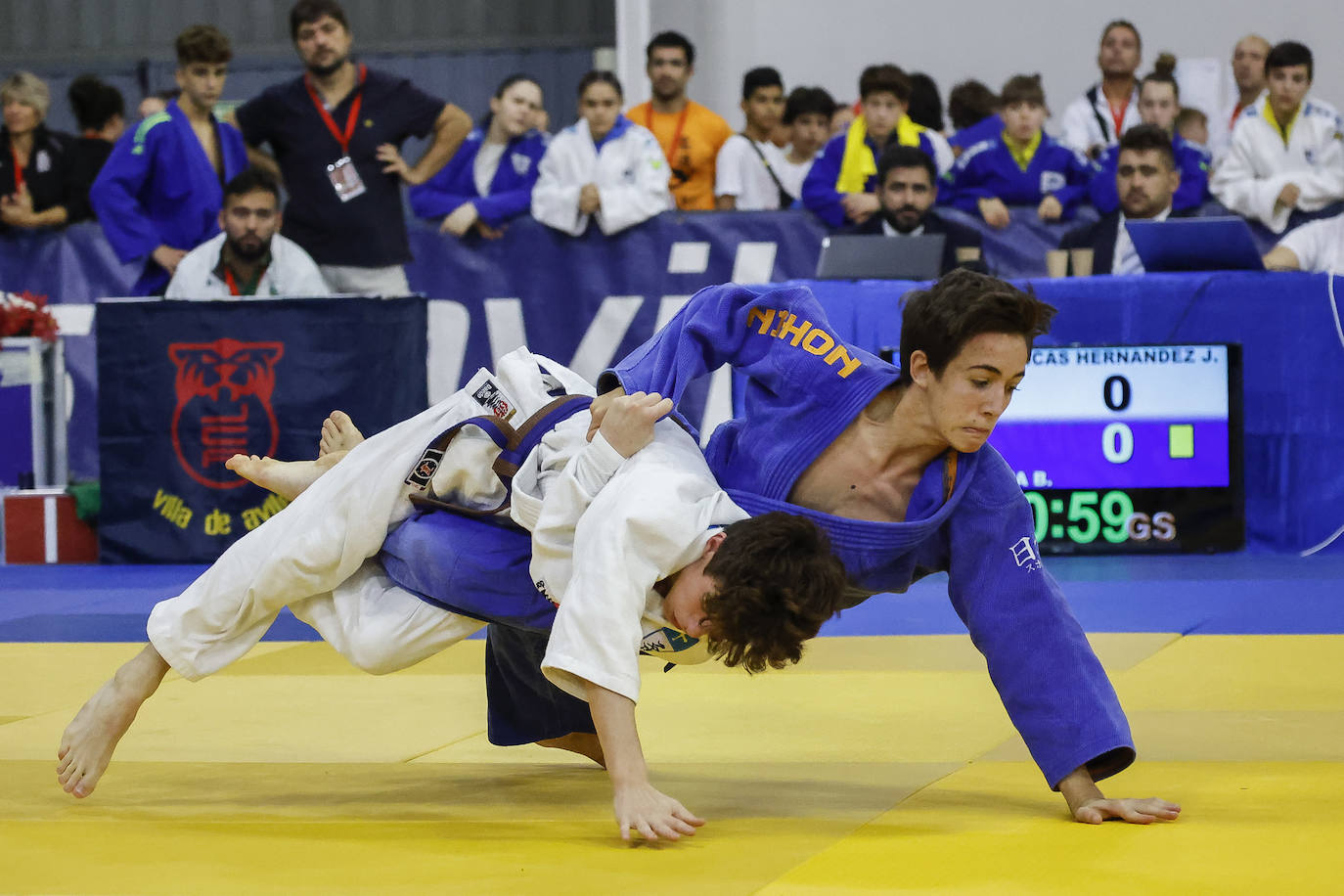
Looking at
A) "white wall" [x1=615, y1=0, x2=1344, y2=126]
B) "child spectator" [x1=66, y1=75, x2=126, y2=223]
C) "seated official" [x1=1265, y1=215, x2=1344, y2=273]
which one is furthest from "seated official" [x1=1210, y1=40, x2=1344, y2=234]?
"child spectator" [x1=66, y1=75, x2=126, y2=223]

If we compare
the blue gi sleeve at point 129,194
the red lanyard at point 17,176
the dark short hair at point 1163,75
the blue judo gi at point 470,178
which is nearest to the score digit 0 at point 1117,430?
the blue judo gi at point 470,178

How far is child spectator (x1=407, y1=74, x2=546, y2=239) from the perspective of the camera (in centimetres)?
823

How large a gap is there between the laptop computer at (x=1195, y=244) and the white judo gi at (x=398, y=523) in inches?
162

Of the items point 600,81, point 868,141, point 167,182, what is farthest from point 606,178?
point 167,182

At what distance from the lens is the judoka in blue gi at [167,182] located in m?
7.68

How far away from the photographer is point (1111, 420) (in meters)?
6.30

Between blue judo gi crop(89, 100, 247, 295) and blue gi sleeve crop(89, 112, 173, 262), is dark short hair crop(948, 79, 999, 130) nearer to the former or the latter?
blue judo gi crop(89, 100, 247, 295)

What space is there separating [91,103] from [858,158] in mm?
4964

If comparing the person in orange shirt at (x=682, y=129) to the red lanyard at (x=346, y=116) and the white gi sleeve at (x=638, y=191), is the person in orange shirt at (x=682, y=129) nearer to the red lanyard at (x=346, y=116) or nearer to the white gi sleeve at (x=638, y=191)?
the white gi sleeve at (x=638, y=191)

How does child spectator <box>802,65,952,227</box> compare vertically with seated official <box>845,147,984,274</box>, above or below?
above

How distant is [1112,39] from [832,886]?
27.3 ft

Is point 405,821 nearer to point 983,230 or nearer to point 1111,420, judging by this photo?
point 1111,420

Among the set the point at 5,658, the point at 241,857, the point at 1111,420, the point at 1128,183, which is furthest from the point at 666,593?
the point at 1128,183

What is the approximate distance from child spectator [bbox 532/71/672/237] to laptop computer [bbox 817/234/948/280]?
1.47 meters
